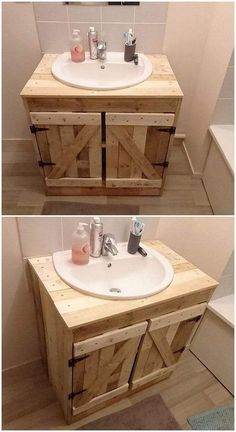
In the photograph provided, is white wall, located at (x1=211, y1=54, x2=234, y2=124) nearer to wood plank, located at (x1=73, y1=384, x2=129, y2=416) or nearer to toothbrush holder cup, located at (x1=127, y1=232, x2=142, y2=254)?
toothbrush holder cup, located at (x1=127, y1=232, x2=142, y2=254)

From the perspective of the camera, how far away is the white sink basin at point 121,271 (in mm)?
1197

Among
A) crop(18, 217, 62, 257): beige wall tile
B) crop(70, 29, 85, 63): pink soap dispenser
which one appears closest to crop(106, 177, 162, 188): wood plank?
crop(18, 217, 62, 257): beige wall tile

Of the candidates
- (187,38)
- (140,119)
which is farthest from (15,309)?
(187,38)

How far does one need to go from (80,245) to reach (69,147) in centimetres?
64

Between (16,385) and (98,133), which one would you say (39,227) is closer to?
(98,133)

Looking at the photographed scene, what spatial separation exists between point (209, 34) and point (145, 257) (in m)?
1.44

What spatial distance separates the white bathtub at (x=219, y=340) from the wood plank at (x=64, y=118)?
1178mm

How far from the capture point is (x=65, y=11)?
1.59 m

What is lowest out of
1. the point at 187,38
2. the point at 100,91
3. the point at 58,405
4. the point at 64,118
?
the point at 58,405

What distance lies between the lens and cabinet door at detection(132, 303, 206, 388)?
1.19 meters

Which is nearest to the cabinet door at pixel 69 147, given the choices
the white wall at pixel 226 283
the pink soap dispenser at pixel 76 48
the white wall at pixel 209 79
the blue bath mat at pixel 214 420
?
the pink soap dispenser at pixel 76 48

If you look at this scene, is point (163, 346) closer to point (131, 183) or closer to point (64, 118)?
point (131, 183)

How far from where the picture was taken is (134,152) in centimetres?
159

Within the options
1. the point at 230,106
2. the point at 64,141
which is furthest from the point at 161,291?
the point at 230,106
